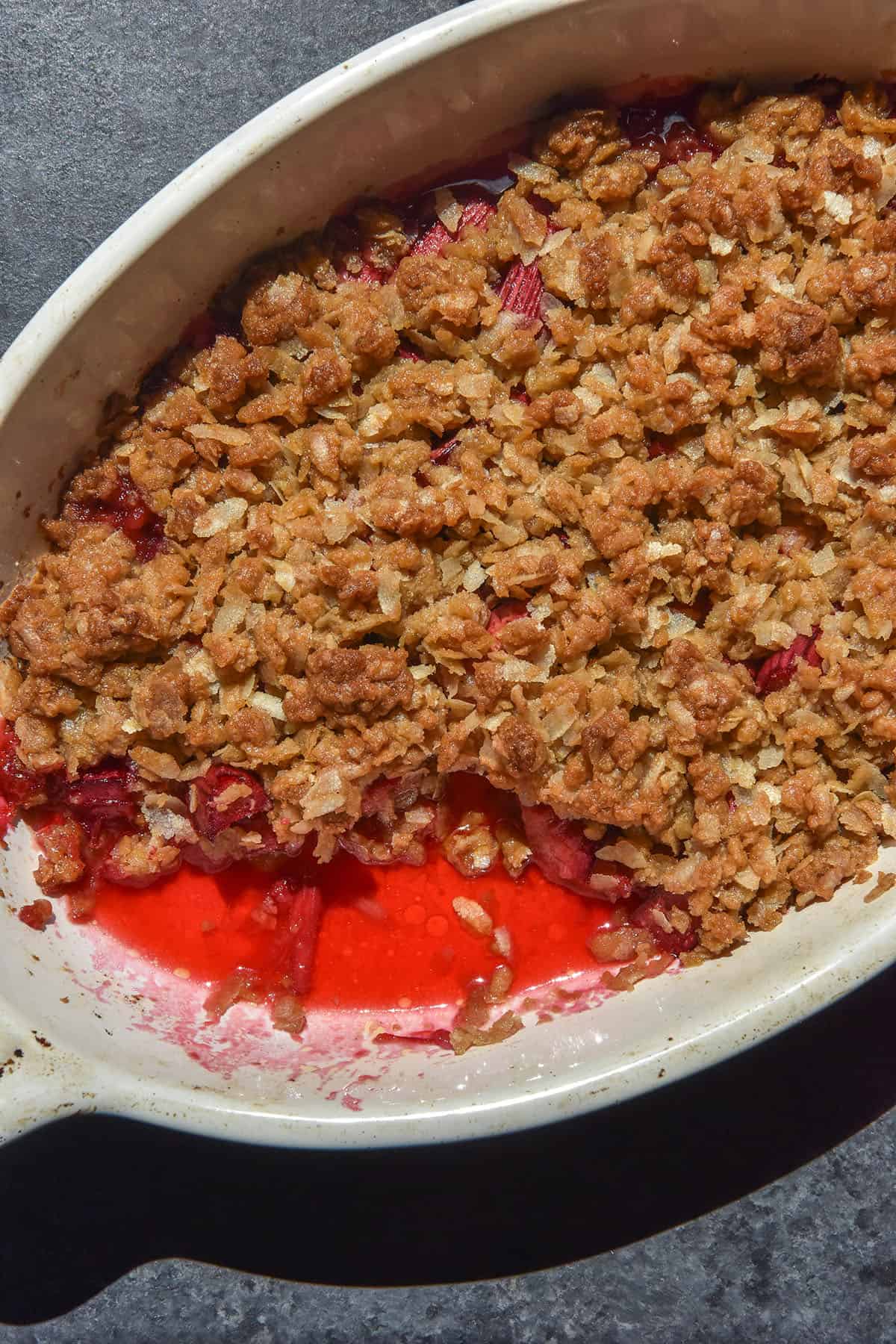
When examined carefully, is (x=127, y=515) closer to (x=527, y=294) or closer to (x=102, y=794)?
(x=102, y=794)

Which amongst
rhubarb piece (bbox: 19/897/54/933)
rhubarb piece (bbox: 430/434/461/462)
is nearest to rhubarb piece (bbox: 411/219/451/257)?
rhubarb piece (bbox: 430/434/461/462)

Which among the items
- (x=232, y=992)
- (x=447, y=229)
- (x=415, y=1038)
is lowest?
(x=415, y=1038)

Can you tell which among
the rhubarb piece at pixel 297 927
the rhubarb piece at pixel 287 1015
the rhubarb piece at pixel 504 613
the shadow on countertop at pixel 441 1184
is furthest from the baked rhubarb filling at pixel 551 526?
the shadow on countertop at pixel 441 1184

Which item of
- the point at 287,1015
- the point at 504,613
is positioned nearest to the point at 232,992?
the point at 287,1015

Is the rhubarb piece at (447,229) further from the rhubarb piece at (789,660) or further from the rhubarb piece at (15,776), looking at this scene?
the rhubarb piece at (15,776)

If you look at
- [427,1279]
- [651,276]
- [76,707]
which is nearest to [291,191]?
[651,276]

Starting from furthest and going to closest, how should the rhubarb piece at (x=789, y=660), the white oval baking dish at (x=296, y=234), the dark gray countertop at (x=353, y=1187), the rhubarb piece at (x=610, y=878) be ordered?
the dark gray countertop at (x=353, y=1187)
the rhubarb piece at (x=610, y=878)
the rhubarb piece at (x=789, y=660)
the white oval baking dish at (x=296, y=234)

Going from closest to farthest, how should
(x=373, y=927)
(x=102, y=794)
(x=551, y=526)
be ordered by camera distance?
(x=551, y=526) < (x=102, y=794) < (x=373, y=927)
